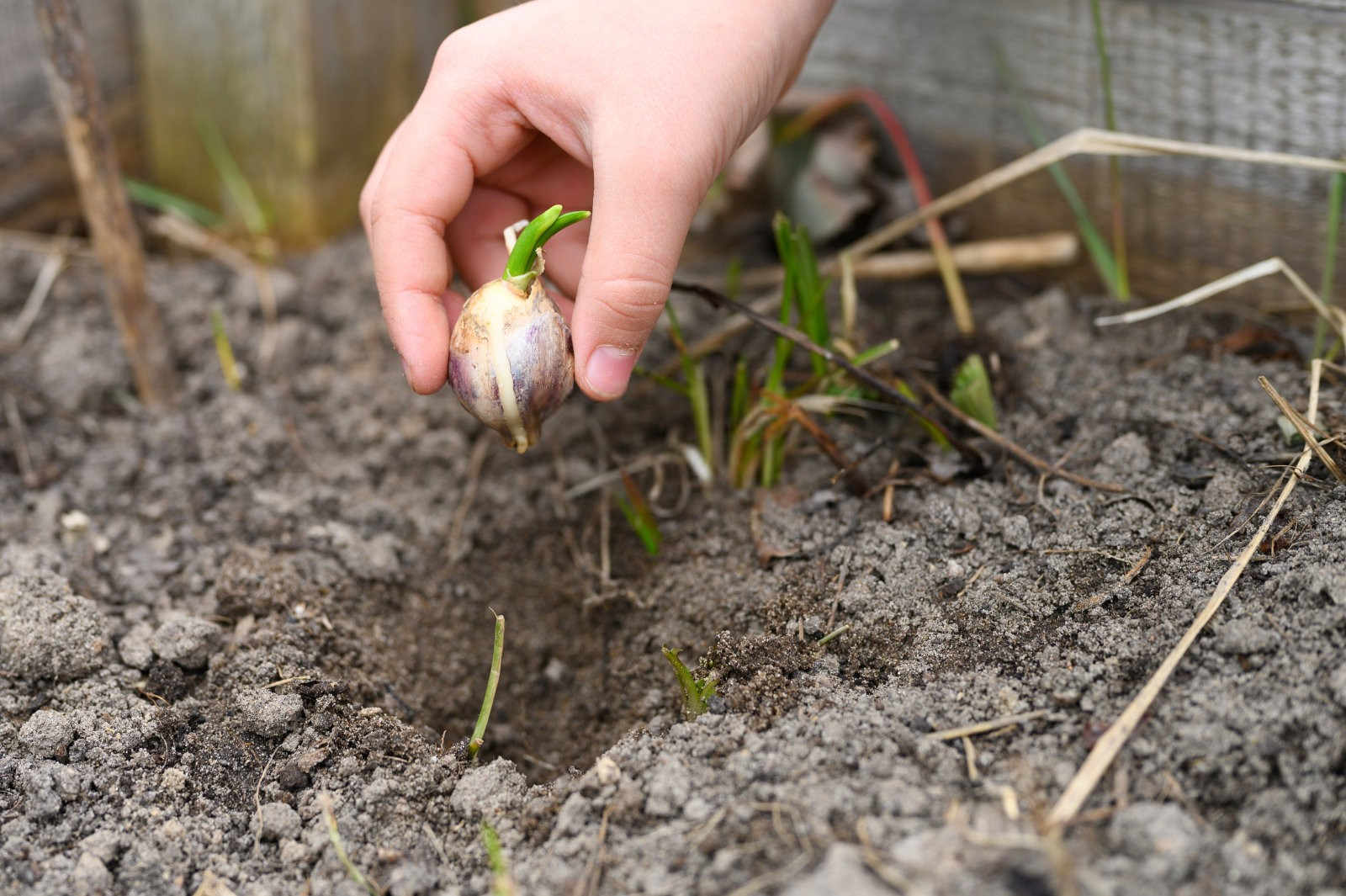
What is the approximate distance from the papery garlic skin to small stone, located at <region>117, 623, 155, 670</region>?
18.0 inches

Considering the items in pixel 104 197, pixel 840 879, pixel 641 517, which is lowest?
pixel 641 517

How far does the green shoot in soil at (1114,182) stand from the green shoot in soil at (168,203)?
5.07ft

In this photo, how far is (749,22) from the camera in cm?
120

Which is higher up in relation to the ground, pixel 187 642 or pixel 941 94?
pixel 941 94

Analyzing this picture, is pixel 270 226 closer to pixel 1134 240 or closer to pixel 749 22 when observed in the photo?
pixel 749 22

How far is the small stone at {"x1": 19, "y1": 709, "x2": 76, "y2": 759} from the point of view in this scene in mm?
1060

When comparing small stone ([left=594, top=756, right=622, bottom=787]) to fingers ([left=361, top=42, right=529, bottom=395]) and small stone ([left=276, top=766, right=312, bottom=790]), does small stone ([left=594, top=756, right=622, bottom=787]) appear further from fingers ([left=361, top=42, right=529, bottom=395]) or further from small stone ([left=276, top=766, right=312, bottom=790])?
fingers ([left=361, top=42, right=529, bottom=395])

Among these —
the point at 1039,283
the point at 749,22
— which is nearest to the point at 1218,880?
the point at 749,22

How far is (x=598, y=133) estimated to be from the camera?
1096 mm

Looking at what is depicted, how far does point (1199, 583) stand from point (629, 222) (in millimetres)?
658

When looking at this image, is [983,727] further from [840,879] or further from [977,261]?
[977,261]

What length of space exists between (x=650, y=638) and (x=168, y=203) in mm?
1271

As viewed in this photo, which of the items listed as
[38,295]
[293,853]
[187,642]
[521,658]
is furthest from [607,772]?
[38,295]

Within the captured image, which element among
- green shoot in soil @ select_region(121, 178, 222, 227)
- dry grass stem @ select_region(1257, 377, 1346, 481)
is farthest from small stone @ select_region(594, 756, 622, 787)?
green shoot in soil @ select_region(121, 178, 222, 227)
